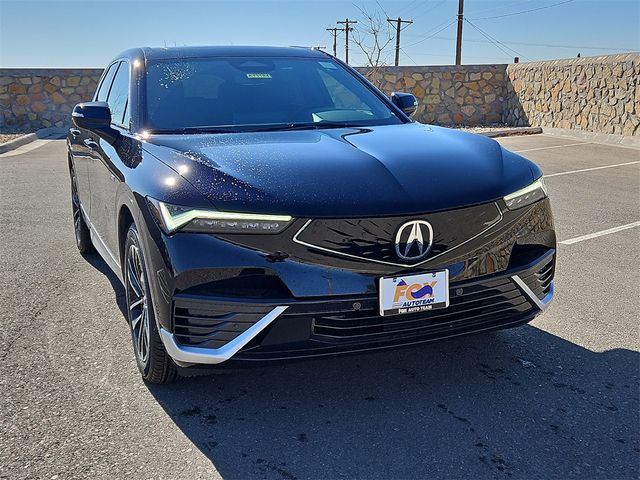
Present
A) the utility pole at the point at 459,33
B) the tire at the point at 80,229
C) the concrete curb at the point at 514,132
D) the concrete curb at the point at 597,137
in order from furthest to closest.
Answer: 1. the utility pole at the point at 459,33
2. the concrete curb at the point at 514,132
3. the concrete curb at the point at 597,137
4. the tire at the point at 80,229

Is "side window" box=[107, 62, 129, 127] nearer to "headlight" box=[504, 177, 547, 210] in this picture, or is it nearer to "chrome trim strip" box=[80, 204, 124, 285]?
"chrome trim strip" box=[80, 204, 124, 285]

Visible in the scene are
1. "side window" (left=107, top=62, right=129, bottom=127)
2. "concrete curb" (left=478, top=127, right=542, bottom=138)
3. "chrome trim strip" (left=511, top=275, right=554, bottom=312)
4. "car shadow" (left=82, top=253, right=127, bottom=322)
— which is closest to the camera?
"chrome trim strip" (left=511, top=275, right=554, bottom=312)

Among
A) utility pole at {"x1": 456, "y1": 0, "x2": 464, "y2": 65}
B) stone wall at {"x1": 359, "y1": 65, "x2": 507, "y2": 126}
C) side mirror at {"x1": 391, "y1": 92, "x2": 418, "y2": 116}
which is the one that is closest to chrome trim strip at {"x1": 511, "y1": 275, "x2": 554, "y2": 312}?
side mirror at {"x1": 391, "y1": 92, "x2": 418, "y2": 116}

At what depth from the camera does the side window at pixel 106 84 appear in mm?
4816

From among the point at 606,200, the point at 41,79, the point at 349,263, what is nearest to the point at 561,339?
the point at 349,263

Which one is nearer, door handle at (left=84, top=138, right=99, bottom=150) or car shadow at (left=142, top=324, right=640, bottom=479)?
car shadow at (left=142, top=324, right=640, bottom=479)

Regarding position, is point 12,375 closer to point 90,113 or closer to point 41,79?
point 90,113

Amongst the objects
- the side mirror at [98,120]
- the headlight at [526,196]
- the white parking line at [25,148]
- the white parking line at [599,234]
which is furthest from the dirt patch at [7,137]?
the headlight at [526,196]

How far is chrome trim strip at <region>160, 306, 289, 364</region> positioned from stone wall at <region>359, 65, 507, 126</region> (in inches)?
709

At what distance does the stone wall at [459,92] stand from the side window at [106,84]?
15454 millimetres

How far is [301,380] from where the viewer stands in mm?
3150

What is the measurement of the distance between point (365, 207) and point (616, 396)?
4.82 ft

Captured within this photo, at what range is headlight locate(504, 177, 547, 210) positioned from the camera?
2.87 m

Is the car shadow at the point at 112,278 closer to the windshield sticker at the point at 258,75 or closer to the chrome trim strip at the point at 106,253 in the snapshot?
the chrome trim strip at the point at 106,253
